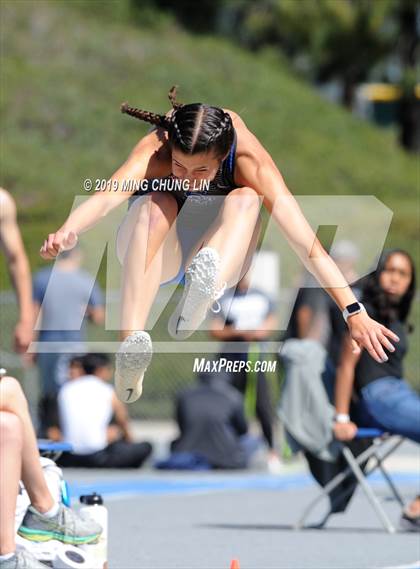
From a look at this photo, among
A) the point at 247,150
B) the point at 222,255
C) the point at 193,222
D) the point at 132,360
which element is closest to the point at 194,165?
the point at 247,150

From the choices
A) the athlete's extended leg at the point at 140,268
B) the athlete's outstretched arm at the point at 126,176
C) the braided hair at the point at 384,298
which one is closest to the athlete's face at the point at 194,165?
the athlete's outstretched arm at the point at 126,176

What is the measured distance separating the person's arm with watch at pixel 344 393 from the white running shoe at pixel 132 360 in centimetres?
269

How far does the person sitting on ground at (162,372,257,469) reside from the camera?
12273mm

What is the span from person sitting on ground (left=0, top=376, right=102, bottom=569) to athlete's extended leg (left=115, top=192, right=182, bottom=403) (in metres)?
0.48

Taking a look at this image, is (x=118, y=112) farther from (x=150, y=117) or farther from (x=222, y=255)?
(x=222, y=255)

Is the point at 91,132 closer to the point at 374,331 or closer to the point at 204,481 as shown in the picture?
the point at 204,481

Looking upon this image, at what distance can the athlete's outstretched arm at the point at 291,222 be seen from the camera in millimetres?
5777

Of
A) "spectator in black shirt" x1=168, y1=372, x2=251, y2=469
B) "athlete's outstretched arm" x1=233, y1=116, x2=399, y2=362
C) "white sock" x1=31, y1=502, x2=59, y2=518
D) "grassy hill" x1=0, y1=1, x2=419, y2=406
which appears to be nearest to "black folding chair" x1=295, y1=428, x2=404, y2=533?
"white sock" x1=31, y1=502, x2=59, y2=518

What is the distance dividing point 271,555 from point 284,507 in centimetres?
268

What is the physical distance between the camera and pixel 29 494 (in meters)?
6.06

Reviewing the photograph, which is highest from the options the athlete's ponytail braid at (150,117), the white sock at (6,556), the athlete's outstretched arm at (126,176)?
the athlete's ponytail braid at (150,117)

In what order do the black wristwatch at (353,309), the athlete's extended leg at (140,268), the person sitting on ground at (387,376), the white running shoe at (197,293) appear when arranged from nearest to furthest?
the black wristwatch at (353,309) < the white running shoe at (197,293) < the athlete's extended leg at (140,268) < the person sitting on ground at (387,376)

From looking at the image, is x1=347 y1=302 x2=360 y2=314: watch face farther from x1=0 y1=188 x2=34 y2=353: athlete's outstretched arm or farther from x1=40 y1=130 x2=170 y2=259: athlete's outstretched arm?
x1=0 y1=188 x2=34 y2=353: athlete's outstretched arm

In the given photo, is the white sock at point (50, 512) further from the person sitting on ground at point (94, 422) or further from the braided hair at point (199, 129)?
the person sitting on ground at point (94, 422)
